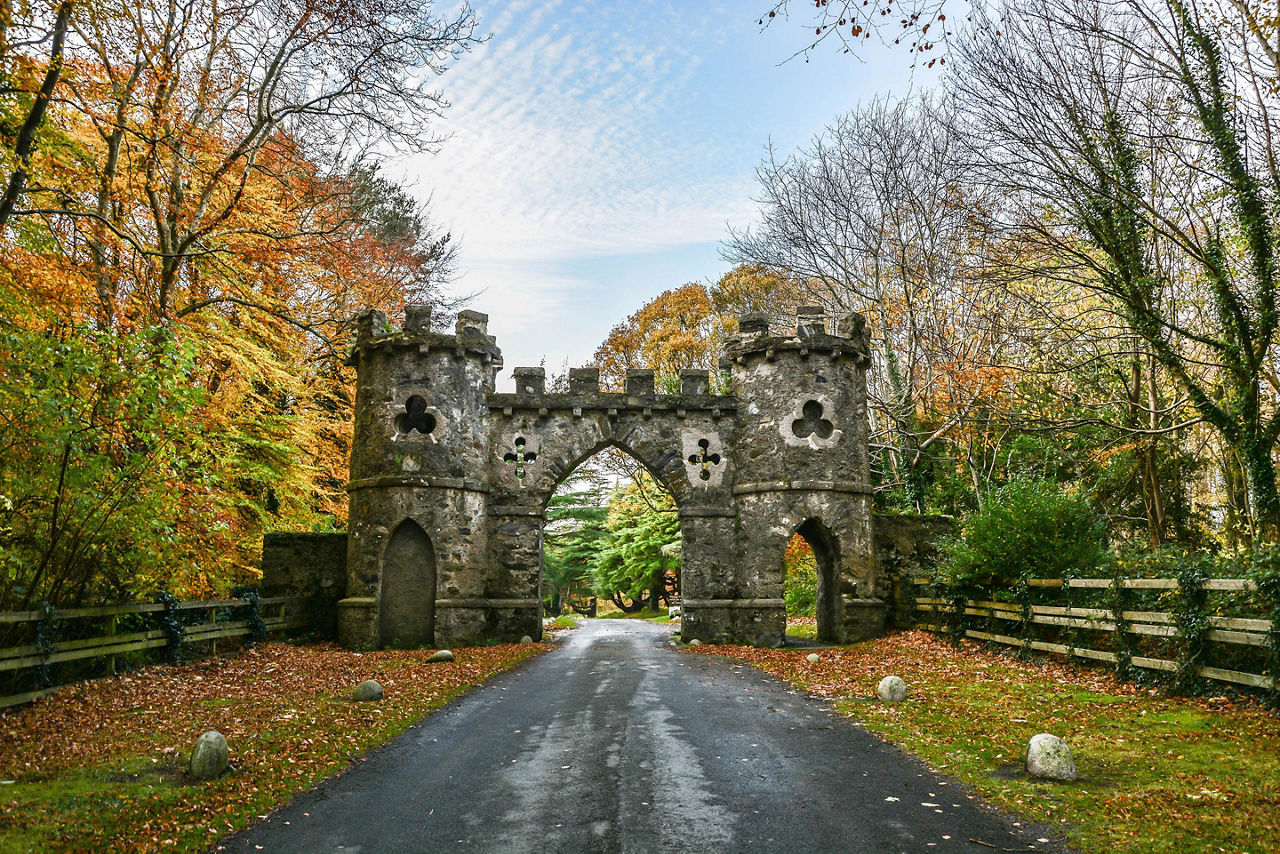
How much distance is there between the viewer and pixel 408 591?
16.1 m

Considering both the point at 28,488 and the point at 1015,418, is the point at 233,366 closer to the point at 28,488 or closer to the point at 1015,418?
the point at 28,488

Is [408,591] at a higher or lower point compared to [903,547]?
lower

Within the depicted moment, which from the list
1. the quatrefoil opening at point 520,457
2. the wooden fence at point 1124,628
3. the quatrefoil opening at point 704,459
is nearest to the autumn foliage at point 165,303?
the quatrefoil opening at point 520,457

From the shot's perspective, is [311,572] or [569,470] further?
[569,470]

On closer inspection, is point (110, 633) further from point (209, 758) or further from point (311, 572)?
point (311, 572)

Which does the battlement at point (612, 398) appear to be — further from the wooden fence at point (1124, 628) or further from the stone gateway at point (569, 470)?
the wooden fence at point (1124, 628)

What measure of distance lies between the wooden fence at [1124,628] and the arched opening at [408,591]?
1029 centimetres

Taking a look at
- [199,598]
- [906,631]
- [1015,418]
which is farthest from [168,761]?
[1015,418]

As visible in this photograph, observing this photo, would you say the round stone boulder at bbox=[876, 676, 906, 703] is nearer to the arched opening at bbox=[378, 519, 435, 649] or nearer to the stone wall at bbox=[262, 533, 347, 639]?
the arched opening at bbox=[378, 519, 435, 649]

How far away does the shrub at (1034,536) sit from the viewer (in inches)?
478

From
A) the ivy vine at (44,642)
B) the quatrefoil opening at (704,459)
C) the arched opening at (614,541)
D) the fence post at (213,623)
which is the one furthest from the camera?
the arched opening at (614,541)

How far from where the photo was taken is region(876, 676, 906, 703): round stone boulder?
9.30 metres

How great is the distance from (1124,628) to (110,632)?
1252 cm

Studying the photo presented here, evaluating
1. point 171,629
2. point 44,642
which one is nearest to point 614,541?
point 171,629
